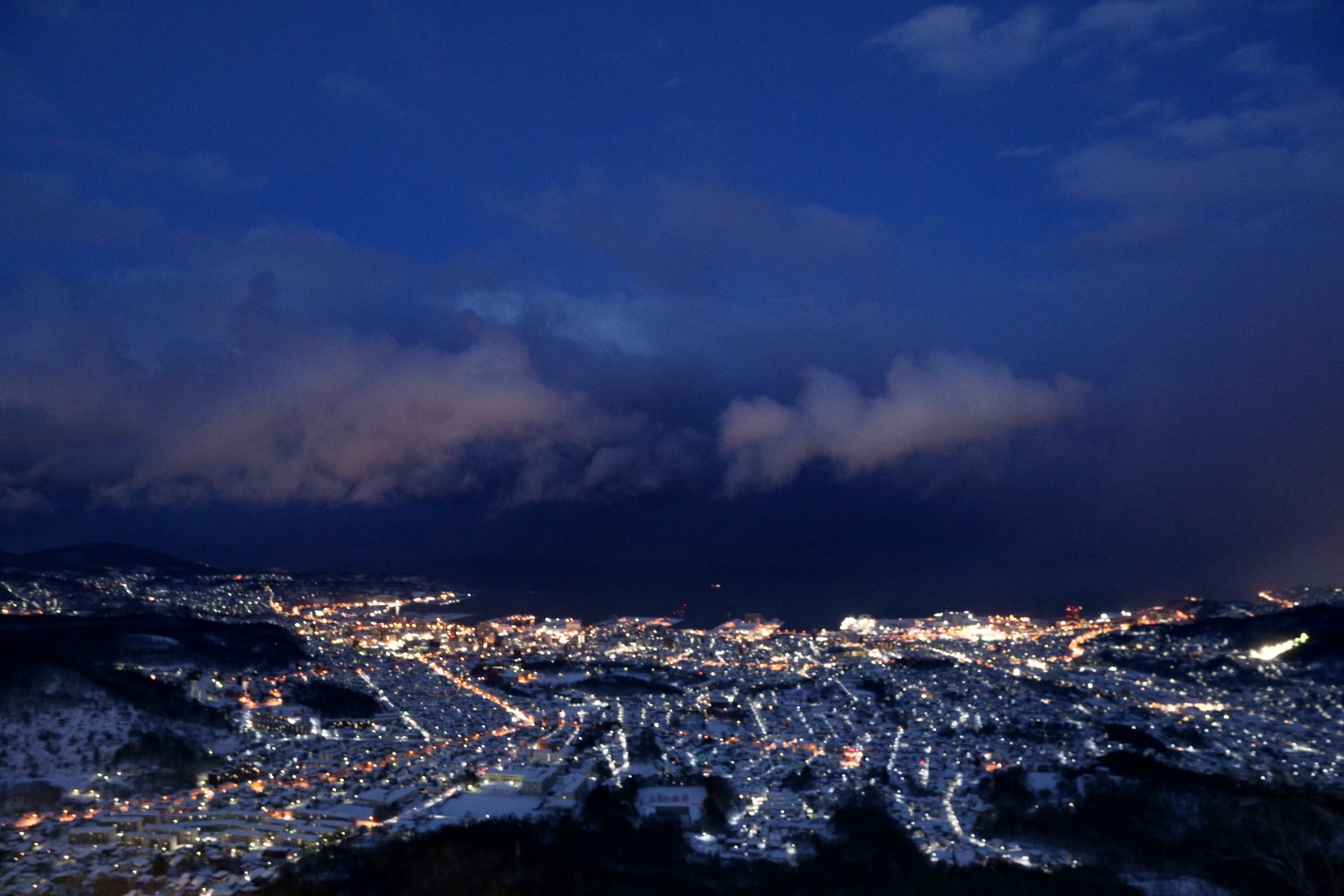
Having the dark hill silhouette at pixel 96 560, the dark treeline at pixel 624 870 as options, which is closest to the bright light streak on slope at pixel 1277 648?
the dark treeline at pixel 624 870

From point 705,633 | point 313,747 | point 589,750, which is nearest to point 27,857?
point 313,747

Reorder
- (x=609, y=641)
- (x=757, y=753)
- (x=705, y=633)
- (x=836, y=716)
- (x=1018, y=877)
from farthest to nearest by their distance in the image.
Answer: (x=705, y=633) < (x=609, y=641) < (x=836, y=716) < (x=757, y=753) < (x=1018, y=877)

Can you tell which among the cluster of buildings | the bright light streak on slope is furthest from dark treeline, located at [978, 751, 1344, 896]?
the bright light streak on slope

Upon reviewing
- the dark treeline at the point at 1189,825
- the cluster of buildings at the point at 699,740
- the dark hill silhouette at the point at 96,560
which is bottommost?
the cluster of buildings at the point at 699,740

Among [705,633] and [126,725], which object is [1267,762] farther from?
[705,633]

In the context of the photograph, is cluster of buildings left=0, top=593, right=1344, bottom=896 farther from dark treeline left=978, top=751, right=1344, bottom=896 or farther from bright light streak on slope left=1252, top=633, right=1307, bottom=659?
dark treeline left=978, top=751, right=1344, bottom=896

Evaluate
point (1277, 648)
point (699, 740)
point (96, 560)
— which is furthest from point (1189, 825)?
point (96, 560)

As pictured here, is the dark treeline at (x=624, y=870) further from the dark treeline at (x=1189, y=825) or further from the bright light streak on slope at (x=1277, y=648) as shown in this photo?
the bright light streak on slope at (x=1277, y=648)
